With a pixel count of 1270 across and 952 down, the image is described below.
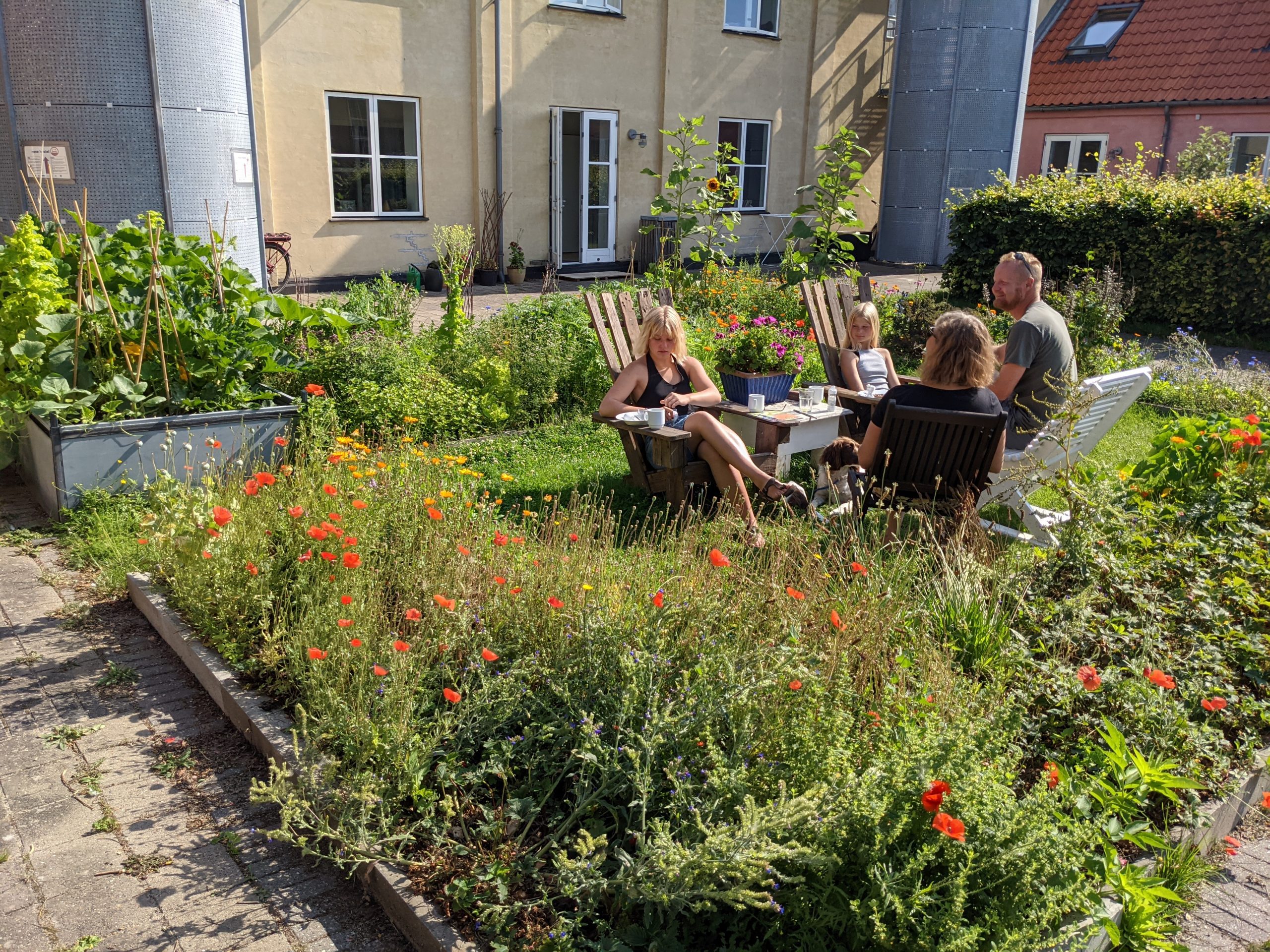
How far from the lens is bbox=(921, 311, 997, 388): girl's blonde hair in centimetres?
441

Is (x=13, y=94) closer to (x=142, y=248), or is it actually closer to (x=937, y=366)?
(x=142, y=248)

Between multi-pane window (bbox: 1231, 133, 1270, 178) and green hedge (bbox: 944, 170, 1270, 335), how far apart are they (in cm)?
705

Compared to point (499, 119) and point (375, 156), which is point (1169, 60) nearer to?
point (499, 119)

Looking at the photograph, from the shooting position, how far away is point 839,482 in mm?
5066

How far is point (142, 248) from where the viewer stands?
5262 mm

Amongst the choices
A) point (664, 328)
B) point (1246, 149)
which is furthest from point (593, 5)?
point (1246, 149)

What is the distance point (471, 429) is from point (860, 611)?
3.86 m

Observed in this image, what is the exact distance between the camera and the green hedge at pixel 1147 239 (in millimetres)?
11188

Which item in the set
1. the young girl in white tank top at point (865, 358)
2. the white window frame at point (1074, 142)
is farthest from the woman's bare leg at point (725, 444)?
the white window frame at point (1074, 142)

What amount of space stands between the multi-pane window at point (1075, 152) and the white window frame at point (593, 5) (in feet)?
33.5

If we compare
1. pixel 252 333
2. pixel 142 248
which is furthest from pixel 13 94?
pixel 252 333

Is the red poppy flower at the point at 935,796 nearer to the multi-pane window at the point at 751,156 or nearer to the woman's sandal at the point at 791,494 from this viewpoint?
the woman's sandal at the point at 791,494

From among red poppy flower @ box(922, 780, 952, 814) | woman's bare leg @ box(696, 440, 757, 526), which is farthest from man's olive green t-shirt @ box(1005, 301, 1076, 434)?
red poppy flower @ box(922, 780, 952, 814)

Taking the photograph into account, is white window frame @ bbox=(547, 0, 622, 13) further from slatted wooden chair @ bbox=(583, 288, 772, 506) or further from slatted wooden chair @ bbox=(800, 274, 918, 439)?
slatted wooden chair @ bbox=(583, 288, 772, 506)
